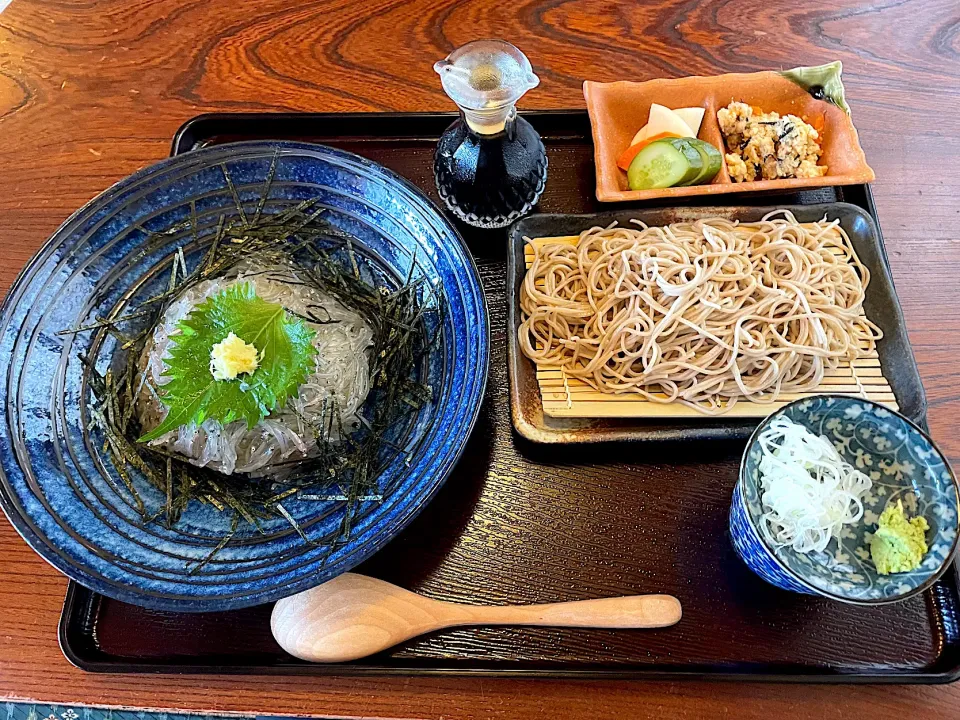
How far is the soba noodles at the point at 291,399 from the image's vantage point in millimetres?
1312

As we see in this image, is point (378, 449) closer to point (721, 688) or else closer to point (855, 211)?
point (721, 688)

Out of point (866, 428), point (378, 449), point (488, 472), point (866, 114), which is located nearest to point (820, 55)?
point (866, 114)

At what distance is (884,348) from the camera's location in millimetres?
1499

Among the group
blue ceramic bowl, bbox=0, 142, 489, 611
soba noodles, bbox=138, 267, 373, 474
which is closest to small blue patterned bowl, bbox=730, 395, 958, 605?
blue ceramic bowl, bbox=0, 142, 489, 611

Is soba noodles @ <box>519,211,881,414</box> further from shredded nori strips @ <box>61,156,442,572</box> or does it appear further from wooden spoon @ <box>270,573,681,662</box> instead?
wooden spoon @ <box>270,573,681,662</box>

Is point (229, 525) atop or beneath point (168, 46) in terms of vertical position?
beneath

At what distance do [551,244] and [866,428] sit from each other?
0.84 meters

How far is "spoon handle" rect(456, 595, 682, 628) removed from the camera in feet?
4.09

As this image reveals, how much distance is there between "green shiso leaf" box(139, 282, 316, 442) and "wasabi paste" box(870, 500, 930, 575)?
1.18 metres

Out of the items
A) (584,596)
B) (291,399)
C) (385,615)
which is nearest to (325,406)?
(291,399)

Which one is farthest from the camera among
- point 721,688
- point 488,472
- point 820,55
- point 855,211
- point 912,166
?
point 820,55

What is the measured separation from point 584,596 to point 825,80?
160 centimetres

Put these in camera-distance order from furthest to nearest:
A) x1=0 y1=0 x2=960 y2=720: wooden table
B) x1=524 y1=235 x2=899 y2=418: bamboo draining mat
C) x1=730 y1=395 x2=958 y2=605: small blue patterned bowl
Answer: x1=0 y1=0 x2=960 y2=720: wooden table < x1=524 y1=235 x2=899 y2=418: bamboo draining mat < x1=730 y1=395 x2=958 y2=605: small blue patterned bowl

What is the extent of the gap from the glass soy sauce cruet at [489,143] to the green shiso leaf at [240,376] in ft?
1.95
